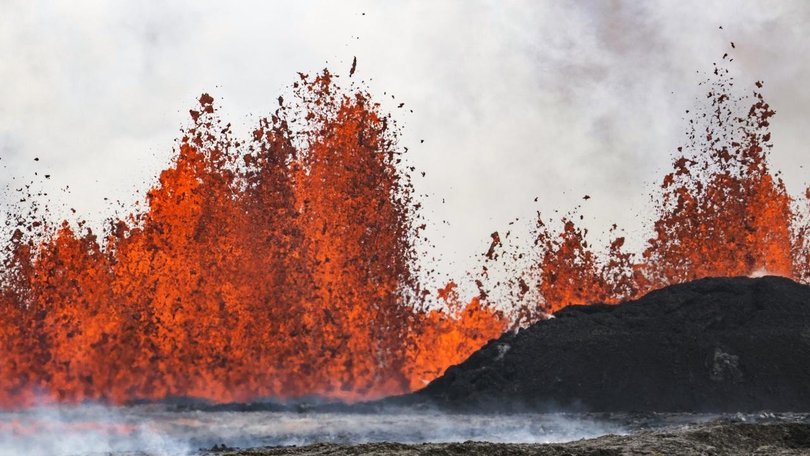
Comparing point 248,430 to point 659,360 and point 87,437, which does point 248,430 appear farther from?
point 659,360

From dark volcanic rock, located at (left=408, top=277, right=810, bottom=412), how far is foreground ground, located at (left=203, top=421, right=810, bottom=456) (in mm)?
8553

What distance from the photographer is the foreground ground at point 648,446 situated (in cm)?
1187

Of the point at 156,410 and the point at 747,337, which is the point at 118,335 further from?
the point at 747,337

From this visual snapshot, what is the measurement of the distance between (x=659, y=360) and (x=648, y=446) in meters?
13.9

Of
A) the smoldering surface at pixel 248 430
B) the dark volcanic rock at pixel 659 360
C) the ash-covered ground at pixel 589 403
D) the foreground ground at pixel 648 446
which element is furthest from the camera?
the dark volcanic rock at pixel 659 360

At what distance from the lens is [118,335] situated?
126 feet

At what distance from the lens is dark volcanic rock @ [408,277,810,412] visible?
25.5 m

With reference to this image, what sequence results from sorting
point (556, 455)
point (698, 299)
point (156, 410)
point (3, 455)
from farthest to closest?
point (698, 299) → point (156, 410) → point (3, 455) → point (556, 455)

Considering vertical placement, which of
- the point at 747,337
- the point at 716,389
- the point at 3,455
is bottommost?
the point at 3,455

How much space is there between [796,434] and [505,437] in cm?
595

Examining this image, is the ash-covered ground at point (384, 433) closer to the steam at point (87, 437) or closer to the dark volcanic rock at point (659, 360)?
the steam at point (87, 437)

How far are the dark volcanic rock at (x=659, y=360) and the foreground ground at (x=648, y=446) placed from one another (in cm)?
855

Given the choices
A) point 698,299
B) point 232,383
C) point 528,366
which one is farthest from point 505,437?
point 232,383

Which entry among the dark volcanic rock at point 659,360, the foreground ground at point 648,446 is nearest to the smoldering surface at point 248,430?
the dark volcanic rock at point 659,360
